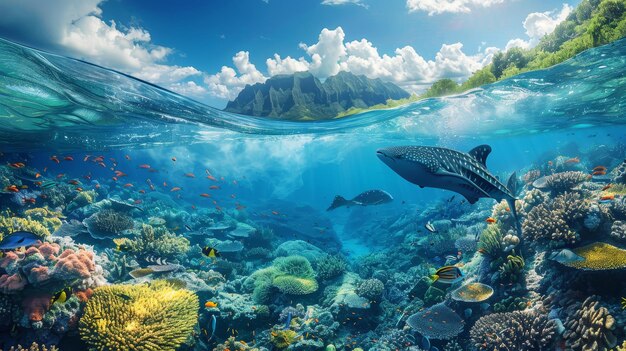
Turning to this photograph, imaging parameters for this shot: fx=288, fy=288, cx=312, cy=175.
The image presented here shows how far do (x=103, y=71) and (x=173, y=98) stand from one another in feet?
12.5

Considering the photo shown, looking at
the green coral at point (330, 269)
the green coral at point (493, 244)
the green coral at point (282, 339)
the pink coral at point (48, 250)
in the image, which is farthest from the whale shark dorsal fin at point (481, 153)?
the pink coral at point (48, 250)

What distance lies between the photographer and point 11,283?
5.67 m

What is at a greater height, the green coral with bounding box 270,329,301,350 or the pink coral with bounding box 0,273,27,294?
the pink coral with bounding box 0,273,27,294

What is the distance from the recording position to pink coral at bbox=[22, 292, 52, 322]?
17.9 ft

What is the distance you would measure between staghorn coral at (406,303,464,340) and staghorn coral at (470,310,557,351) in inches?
29.8

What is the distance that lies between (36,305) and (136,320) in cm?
188

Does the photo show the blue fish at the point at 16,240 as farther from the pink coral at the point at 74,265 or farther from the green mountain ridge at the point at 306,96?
the green mountain ridge at the point at 306,96

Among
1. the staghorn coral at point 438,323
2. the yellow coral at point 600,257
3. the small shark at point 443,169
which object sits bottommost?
the staghorn coral at point 438,323

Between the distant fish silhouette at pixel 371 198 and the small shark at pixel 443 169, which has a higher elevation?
the small shark at pixel 443 169

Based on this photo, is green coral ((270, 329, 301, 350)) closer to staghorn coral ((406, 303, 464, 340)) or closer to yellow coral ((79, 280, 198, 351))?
yellow coral ((79, 280, 198, 351))

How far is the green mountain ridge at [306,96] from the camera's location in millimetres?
17375

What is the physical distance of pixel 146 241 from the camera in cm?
1061

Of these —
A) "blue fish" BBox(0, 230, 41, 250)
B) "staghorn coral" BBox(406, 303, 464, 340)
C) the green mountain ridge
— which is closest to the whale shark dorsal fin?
"staghorn coral" BBox(406, 303, 464, 340)

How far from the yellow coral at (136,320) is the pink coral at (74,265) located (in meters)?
0.54
